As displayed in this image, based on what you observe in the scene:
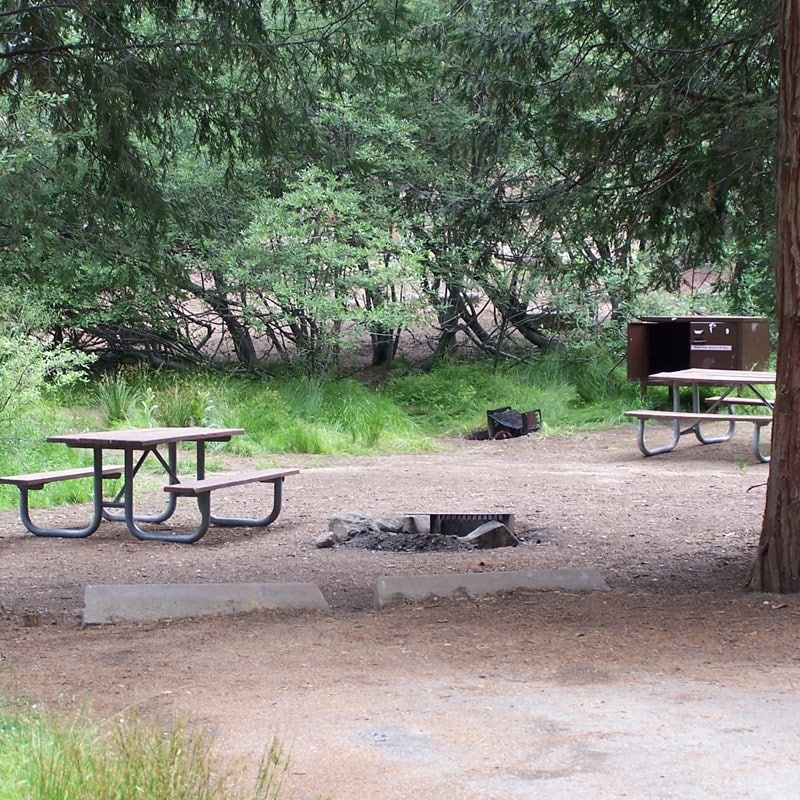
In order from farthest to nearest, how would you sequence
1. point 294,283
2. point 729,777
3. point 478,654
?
point 294,283 < point 478,654 < point 729,777

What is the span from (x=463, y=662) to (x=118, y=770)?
2.14 metres

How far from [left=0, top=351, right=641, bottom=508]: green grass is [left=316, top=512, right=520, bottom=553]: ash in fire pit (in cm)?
311

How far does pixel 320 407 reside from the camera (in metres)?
15.3

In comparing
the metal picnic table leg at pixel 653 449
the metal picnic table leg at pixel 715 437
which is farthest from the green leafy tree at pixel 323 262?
the metal picnic table leg at pixel 715 437

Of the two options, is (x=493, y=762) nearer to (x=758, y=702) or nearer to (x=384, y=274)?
(x=758, y=702)

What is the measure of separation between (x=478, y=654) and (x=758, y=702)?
123 centimetres

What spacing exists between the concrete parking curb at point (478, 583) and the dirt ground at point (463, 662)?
0.43 feet

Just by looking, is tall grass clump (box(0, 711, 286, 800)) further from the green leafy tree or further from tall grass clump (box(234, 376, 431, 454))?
the green leafy tree

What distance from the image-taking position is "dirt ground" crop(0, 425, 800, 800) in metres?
3.37

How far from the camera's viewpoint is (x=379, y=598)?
6035 millimetres

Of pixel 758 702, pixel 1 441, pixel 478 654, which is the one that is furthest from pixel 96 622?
pixel 1 441

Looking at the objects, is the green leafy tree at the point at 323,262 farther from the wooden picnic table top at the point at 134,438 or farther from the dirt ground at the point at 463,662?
the dirt ground at the point at 463,662

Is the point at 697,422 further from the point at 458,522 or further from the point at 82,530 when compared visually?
the point at 82,530

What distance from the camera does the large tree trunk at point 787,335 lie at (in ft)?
18.3
